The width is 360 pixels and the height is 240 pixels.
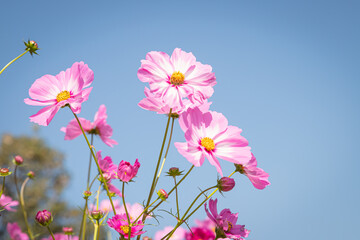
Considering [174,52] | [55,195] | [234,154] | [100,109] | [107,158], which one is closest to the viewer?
[234,154]

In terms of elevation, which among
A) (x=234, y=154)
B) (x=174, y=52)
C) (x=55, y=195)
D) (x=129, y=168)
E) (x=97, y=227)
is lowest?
(x=97, y=227)

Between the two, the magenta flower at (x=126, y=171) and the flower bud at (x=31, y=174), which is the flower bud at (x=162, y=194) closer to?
the magenta flower at (x=126, y=171)

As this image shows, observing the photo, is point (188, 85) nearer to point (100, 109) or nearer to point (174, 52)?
point (174, 52)

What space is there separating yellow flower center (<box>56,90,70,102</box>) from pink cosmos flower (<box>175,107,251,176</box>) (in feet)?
1.27

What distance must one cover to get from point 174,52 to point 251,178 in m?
0.47

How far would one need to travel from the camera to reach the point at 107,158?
1.32 metres

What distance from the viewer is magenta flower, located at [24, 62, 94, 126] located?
0.98 m

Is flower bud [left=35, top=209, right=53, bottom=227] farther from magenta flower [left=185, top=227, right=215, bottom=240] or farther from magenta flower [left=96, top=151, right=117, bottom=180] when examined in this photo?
magenta flower [left=185, top=227, right=215, bottom=240]

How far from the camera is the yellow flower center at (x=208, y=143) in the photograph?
3.14ft

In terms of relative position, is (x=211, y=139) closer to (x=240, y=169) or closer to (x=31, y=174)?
(x=240, y=169)

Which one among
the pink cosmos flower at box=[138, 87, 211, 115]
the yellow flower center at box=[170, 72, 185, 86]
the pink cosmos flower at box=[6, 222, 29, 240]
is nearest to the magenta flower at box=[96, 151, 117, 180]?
the pink cosmos flower at box=[138, 87, 211, 115]

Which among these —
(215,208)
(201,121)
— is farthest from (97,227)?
(201,121)

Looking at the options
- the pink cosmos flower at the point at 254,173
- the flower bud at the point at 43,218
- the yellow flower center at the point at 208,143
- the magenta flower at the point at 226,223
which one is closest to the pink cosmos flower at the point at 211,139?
the yellow flower center at the point at 208,143

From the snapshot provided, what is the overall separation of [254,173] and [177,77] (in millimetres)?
385
